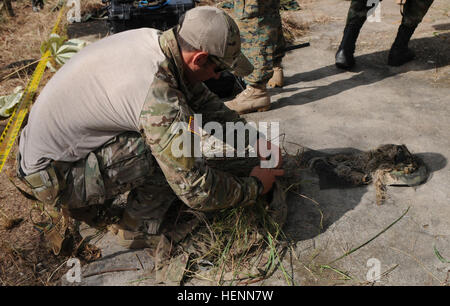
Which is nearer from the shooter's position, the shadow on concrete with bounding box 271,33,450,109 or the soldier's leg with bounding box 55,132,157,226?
the soldier's leg with bounding box 55,132,157,226

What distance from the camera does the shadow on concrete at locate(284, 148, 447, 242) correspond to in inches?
93.3

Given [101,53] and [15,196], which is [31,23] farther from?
[101,53]

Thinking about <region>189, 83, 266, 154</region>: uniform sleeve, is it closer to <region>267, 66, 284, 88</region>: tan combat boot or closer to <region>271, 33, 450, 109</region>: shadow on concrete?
<region>271, 33, 450, 109</region>: shadow on concrete

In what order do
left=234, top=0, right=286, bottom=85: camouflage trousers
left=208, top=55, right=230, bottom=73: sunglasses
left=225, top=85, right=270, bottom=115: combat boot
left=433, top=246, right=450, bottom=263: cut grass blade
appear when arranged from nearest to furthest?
left=208, top=55, right=230, bottom=73: sunglasses
left=433, top=246, right=450, bottom=263: cut grass blade
left=234, top=0, right=286, bottom=85: camouflage trousers
left=225, top=85, right=270, bottom=115: combat boot

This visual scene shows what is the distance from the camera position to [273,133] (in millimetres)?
3305

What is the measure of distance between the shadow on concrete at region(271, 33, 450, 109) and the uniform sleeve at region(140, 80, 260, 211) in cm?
212

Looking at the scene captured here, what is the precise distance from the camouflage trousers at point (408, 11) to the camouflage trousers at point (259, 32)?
115 centimetres

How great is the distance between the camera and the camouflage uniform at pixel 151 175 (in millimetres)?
1686

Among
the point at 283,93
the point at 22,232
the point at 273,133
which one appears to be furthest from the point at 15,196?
the point at 283,93

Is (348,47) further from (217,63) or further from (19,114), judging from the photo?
(19,114)

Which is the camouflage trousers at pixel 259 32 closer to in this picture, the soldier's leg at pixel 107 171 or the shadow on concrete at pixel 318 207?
the shadow on concrete at pixel 318 207

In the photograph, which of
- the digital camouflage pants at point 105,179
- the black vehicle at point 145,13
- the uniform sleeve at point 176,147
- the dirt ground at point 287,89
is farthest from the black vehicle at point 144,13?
the uniform sleeve at point 176,147

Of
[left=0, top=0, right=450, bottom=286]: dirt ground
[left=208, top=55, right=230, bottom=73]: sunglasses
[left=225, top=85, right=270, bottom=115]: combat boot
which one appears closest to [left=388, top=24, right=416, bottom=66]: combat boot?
[left=0, top=0, right=450, bottom=286]: dirt ground

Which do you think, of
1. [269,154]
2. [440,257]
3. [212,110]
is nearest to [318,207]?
[269,154]
